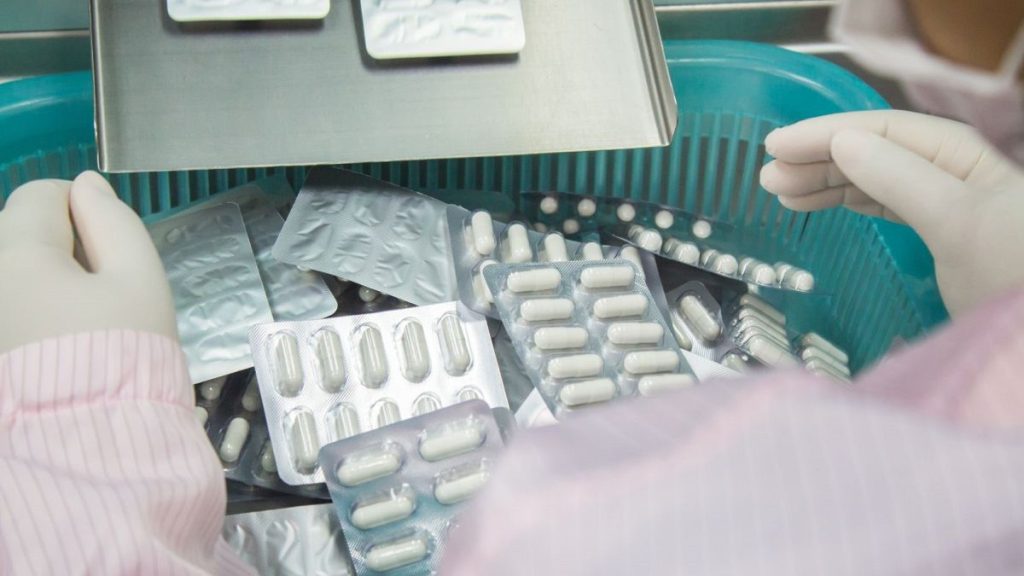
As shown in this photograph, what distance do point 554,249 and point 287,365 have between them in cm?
26

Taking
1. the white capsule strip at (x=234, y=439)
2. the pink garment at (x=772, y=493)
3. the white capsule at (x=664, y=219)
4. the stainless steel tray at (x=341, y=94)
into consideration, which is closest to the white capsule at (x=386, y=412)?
the white capsule strip at (x=234, y=439)

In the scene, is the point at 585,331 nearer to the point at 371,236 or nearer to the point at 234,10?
the point at 371,236

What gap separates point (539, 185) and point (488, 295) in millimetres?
168

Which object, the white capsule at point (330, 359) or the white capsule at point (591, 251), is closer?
the white capsule at point (330, 359)

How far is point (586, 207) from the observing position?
94 cm

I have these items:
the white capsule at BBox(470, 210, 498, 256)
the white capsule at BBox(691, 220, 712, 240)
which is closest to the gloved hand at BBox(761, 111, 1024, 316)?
the white capsule at BBox(691, 220, 712, 240)

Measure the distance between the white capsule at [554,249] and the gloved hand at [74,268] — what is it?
1.18 ft

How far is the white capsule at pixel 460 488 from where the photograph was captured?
0.72 metres

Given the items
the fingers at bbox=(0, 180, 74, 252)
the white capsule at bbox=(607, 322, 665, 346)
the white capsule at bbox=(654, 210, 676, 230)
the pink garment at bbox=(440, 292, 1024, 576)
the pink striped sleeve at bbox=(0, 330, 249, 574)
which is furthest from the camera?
the white capsule at bbox=(654, 210, 676, 230)

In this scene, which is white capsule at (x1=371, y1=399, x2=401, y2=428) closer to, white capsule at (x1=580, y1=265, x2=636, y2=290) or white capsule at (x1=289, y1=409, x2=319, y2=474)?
white capsule at (x1=289, y1=409, x2=319, y2=474)

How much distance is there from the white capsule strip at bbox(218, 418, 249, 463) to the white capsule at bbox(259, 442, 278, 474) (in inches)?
0.7

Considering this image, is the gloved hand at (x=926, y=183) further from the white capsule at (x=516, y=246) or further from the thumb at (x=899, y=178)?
the white capsule at (x=516, y=246)

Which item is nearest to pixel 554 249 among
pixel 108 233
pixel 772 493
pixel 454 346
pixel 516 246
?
pixel 516 246

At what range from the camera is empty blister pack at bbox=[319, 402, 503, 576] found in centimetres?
70
